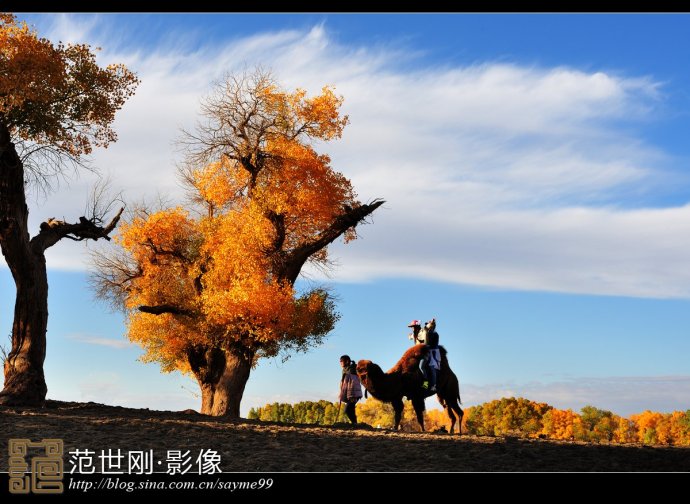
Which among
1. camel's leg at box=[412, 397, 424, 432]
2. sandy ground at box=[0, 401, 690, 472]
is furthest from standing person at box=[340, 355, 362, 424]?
sandy ground at box=[0, 401, 690, 472]

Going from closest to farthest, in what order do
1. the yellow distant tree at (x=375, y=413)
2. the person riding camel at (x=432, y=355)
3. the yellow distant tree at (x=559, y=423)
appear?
1. the person riding camel at (x=432, y=355)
2. the yellow distant tree at (x=375, y=413)
3. the yellow distant tree at (x=559, y=423)

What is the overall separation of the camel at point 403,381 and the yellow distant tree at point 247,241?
5.96 metres

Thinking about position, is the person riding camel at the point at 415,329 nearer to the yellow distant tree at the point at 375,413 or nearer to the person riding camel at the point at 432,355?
the person riding camel at the point at 432,355

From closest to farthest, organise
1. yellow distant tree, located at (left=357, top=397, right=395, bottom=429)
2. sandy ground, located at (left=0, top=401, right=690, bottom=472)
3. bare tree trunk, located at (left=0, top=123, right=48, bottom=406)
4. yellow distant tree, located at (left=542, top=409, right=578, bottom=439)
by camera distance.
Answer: sandy ground, located at (left=0, top=401, right=690, bottom=472) < bare tree trunk, located at (left=0, top=123, right=48, bottom=406) < yellow distant tree, located at (left=357, top=397, right=395, bottom=429) < yellow distant tree, located at (left=542, top=409, right=578, bottom=439)

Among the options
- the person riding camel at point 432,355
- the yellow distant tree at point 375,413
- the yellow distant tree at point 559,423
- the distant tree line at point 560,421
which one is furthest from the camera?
the yellow distant tree at point 559,423

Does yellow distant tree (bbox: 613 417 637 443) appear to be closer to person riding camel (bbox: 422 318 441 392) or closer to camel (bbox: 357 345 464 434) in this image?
camel (bbox: 357 345 464 434)

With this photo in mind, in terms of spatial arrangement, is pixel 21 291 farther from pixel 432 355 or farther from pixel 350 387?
pixel 432 355

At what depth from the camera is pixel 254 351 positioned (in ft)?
94.5

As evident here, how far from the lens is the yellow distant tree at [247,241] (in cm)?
2689

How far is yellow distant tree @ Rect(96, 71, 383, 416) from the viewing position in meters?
26.9

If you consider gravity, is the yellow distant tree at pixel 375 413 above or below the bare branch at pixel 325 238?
below

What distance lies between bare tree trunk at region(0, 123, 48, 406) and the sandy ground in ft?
7.27

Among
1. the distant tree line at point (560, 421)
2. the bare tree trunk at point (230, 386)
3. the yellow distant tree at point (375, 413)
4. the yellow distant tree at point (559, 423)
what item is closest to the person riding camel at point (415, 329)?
the bare tree trunk at point (230, 386)
